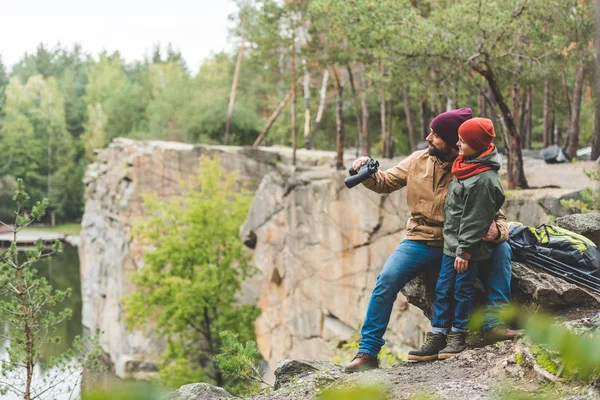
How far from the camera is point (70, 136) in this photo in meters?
58.3

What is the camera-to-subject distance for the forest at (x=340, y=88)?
13.6 m

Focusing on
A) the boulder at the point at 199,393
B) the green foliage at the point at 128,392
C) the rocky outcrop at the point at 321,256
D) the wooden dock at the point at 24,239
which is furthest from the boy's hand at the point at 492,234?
the rocky outcrop at the point at 321,256

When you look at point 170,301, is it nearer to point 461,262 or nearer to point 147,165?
point 147,165

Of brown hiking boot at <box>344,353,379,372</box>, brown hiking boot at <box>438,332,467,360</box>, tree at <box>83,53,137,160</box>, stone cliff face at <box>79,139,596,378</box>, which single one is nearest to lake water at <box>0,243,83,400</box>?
stone cliff face at <box>79,139,596,378</box>

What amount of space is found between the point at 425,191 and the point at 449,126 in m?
0.48

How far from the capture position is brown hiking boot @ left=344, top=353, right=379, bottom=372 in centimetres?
471

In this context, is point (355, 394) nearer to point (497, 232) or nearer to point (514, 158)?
point (497, 232)

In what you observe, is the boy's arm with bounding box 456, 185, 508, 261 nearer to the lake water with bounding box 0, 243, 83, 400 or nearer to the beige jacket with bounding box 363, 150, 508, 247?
the beige jacket with bounding box 363, 150, 508, 247

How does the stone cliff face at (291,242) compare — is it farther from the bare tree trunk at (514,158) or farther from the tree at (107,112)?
the tree at (107,112)

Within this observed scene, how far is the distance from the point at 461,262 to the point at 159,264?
66.6ft

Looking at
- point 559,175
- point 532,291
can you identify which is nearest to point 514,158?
point 559,175

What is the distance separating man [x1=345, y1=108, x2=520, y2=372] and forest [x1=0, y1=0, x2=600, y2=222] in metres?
1.62

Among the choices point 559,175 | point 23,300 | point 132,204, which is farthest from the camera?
point 132,204

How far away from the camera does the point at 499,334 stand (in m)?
4.72
